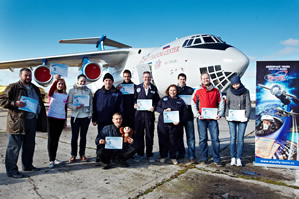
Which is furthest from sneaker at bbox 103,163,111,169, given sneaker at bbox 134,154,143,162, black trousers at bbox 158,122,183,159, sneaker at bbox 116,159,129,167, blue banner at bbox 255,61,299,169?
blue banner at bbox 255,61,299,169

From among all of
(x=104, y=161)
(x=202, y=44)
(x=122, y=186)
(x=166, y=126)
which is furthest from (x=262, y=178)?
(x=202, y=44)

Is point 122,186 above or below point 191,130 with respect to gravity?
below

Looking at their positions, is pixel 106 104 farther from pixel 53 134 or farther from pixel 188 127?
pixel 188 127

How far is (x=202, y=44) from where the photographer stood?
7.45m

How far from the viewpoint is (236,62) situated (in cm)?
635

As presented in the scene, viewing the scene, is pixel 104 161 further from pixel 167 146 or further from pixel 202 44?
pixel 202 44

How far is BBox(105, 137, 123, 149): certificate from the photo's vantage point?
11.7ft

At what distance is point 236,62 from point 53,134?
5.37 metres

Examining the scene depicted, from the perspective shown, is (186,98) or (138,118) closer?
(138,118)

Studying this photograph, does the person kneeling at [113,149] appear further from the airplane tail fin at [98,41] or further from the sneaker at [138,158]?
the airplane tail fin at [98,41]

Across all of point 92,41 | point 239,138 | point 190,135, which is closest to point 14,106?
point 190,135

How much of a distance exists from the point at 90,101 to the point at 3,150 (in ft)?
7.81

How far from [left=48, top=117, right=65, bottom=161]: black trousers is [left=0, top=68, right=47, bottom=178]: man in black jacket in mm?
282

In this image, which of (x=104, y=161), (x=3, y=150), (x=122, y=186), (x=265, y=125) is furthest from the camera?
(x=3, y=150)
